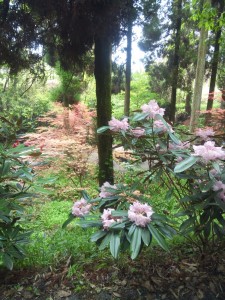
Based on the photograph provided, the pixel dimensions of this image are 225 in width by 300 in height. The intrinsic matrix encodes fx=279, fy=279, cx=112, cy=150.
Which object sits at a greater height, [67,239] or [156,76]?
[156,76]

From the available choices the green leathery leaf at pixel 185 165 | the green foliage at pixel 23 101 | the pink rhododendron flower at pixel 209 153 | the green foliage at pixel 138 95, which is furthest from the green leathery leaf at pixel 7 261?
the green foliage at pixel 138 95

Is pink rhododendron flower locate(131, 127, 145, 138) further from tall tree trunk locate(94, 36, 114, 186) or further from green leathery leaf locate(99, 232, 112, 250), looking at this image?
tall tree trunk locate(94, 36, 114, 186)

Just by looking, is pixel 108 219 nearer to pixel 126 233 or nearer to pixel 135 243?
pixel 126 233

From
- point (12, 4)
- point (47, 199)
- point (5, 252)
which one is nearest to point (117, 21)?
point (12, 4)

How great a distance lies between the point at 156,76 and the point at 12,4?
10138 mm

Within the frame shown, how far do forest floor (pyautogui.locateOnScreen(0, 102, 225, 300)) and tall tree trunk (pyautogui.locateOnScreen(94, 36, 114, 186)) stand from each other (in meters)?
1.57

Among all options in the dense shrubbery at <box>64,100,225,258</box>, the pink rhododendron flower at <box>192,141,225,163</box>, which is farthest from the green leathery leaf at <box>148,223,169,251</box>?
the pink rhododendron flower at <box>192,141,225,163</box>

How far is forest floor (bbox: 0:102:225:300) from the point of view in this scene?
1774 mm

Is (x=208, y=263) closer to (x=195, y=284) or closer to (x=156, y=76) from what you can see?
(x=195, y=284)

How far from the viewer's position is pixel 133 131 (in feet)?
6.10

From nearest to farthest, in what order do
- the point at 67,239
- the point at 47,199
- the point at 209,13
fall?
the point at 67,239
the point at 209,13
the point at 47,199

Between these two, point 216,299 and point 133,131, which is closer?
point 216,299

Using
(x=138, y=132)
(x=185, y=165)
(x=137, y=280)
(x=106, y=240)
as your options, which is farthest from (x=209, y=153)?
(x=137, y=280)

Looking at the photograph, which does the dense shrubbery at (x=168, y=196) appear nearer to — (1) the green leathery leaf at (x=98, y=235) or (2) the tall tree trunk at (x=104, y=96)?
(1) the green leathery leaf at (x=98, y=235)
